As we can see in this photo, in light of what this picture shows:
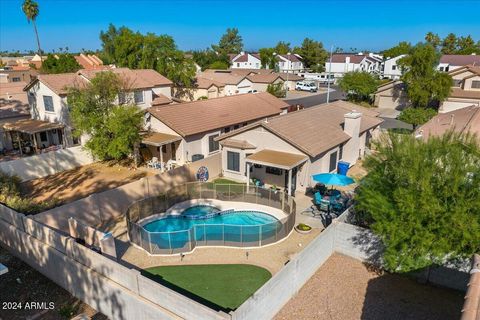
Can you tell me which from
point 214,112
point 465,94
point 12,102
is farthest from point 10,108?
point 465,94

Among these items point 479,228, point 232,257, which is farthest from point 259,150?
point 479,228

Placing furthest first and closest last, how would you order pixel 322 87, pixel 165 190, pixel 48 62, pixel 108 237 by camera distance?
pixel 322 87 → pixel 48 62 → pixel 165 190 → pixel 108 237

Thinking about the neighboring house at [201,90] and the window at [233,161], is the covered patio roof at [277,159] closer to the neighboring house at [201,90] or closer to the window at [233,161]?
the window at [233,161]

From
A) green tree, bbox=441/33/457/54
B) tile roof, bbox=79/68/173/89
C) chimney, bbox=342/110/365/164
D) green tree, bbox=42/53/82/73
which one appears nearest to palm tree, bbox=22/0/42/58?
green tree, bbox=42/53/82/73

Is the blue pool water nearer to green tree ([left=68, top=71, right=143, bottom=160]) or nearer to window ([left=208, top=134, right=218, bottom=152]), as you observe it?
green tree ([left=68, top=71, right=143, bottom=160])

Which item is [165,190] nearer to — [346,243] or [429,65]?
[346,243]

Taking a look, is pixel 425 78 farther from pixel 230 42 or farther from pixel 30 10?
pixel 230 42

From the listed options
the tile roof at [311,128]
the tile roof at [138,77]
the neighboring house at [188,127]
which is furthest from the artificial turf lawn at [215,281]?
the tile roof at [138,77]
